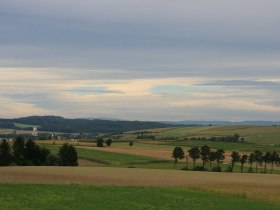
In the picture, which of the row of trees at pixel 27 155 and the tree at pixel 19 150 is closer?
the row of trees at pixel 27 155

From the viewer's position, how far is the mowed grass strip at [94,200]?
38594 millimetres

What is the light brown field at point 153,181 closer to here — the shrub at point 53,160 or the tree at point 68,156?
the tree at point 68,156

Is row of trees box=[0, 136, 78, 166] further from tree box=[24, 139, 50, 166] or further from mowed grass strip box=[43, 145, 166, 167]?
mowed grass strip box=[43, 145, 166, 167]

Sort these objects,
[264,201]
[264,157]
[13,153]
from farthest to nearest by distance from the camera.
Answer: [264,157] → [13,153] → [264,201]

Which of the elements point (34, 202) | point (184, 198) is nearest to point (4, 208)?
point (34, 202)

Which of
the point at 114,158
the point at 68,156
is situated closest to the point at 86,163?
the point at 68,156

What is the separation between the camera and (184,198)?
166 ft

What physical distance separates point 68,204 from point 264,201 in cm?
2420

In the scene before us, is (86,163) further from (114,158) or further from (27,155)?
(27,155)

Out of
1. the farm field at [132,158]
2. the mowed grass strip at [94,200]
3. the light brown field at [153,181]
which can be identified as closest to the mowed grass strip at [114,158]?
the farm field at [132,158]

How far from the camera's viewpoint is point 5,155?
12556cm

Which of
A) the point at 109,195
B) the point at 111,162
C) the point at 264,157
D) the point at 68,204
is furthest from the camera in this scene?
the point at 264,157

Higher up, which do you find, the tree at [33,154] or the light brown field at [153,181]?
the tree at [33,154]

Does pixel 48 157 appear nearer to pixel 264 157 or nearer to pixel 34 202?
pixel 264 157
